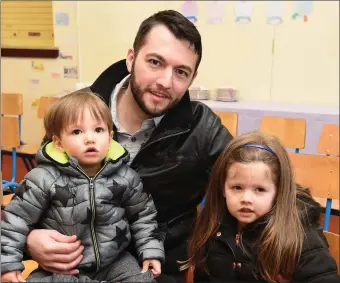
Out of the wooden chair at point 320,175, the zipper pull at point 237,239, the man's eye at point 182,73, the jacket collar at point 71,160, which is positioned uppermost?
the man's eye at point 182,73

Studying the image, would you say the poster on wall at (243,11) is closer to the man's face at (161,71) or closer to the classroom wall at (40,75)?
the classroom wall at (40,75)

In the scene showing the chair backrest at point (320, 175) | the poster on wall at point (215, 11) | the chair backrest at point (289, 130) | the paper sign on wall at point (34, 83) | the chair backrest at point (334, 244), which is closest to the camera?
the chair backrest at point (334, 244)

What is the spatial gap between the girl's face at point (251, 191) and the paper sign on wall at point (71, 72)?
12.6 ft

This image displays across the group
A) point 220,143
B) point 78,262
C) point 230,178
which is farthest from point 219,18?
point 78,262

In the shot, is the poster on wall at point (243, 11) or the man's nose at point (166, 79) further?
the poster on wall at point (243, 11)

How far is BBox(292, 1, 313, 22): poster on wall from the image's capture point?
12.6 feet

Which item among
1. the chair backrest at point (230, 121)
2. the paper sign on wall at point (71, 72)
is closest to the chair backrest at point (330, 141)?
the chair backrest at point (230, 121)

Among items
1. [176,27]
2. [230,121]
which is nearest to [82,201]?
[176,27]

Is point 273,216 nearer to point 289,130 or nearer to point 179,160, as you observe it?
point 179,160

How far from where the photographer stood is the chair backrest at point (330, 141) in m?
2.80

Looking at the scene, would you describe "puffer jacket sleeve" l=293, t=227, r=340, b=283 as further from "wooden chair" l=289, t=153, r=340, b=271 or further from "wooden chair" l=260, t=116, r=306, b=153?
"wooden chair" l=260, t=116, r=306, b=153

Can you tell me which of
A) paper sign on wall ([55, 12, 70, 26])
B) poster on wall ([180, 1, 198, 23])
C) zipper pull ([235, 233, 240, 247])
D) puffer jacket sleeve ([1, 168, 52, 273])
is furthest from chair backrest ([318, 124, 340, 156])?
paper sign on wall ([55, 12, 70, 26])

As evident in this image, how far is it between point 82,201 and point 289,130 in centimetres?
222

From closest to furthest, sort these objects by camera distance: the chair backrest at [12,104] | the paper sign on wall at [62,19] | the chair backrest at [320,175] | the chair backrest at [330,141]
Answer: the chair backrest at [320,175] < the chair backrest at [330,141] < the chair backrest at [12,104] < the paper sign on wall at [62,19]
